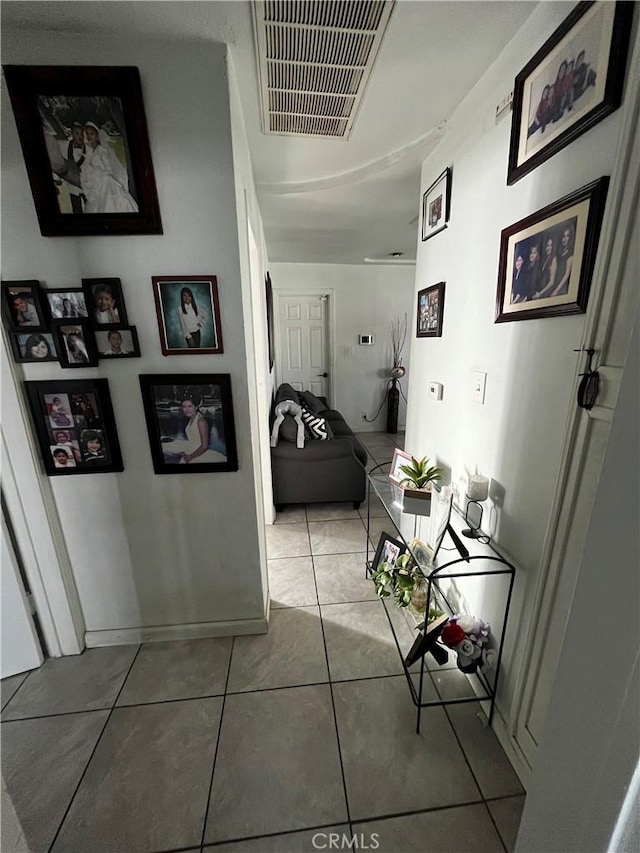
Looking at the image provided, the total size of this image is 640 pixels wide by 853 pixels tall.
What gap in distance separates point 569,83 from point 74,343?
5.73 feet

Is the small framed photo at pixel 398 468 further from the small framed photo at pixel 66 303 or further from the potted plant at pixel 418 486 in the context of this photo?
the small framed photo at pixel 66 303

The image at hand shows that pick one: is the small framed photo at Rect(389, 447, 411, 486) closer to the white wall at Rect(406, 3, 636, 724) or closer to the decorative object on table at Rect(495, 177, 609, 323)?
the white wall at Rect(406, 3, 636, 724)

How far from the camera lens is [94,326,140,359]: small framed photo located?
1.25 metres

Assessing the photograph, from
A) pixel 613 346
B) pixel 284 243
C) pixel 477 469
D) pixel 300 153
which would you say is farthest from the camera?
pixel 284 243

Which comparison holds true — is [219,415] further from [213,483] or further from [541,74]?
[541,74]

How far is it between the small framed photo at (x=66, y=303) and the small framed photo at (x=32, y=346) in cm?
9

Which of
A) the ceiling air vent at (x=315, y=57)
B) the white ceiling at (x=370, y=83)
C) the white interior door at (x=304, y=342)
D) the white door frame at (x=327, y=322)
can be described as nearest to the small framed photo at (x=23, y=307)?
the white ceiling at (x=370, y=83)

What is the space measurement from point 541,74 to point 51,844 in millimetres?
2706

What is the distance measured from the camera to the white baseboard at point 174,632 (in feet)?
5.23

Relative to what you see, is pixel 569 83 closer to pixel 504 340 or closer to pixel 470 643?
pixel 504 340

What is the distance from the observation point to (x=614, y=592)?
1.65ft

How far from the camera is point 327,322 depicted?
4.79 meters

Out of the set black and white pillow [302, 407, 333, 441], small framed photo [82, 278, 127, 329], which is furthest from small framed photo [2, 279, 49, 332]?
black and white pillow [302, 407, 333, 441]

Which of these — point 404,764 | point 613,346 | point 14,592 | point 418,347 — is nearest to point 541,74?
point 613,346
